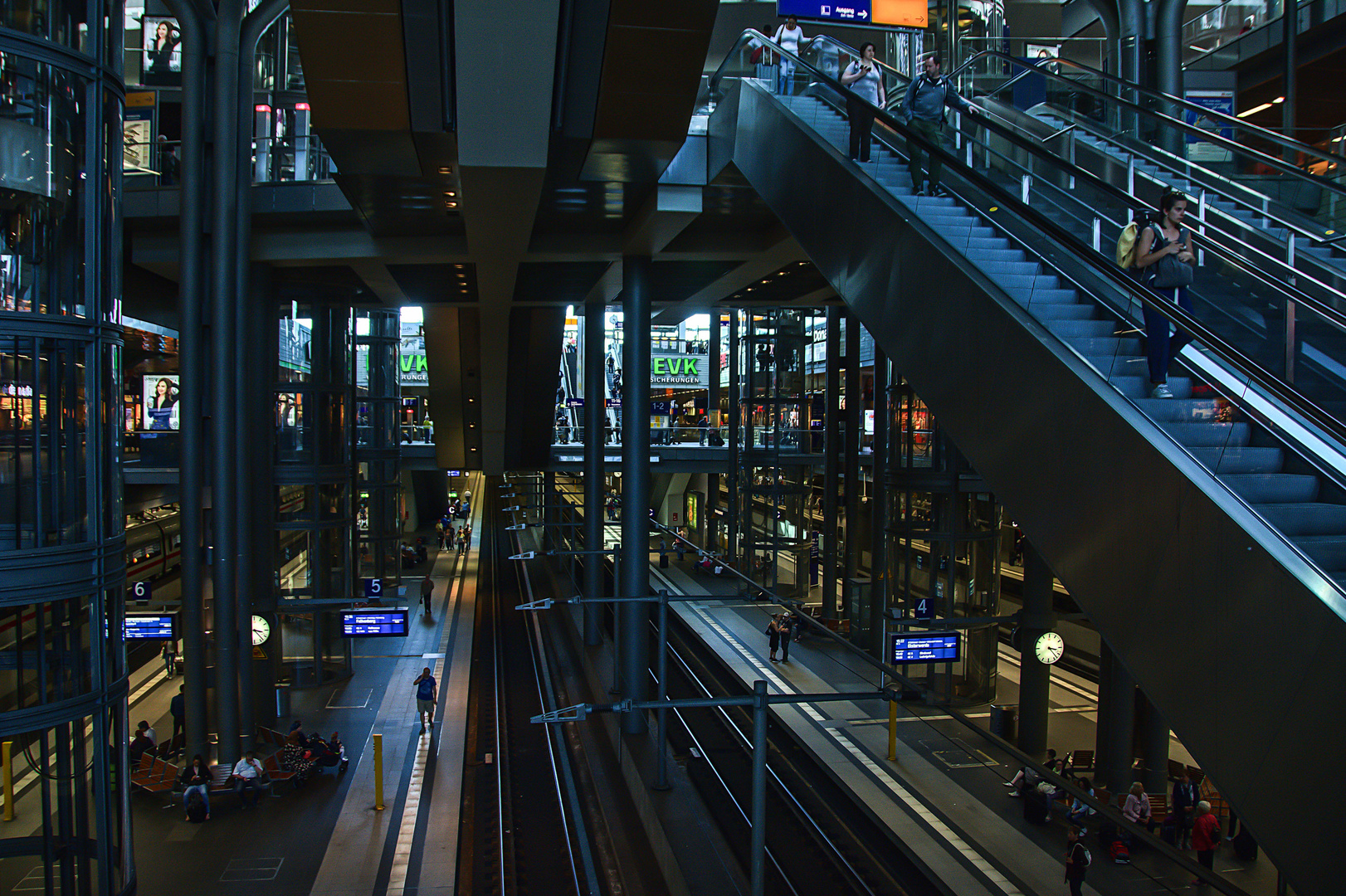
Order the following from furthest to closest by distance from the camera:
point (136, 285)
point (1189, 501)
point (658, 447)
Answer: point (658, 447), point (136, 285), point (1189, 501)

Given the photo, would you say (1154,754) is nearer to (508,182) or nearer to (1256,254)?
(1256,254)

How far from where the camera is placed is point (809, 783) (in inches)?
594

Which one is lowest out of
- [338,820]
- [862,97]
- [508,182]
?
[338,820]

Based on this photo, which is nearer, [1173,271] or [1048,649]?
[1173,271]

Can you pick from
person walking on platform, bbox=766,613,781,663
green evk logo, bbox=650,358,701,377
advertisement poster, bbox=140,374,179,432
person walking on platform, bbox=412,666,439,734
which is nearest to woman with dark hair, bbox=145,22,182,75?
advertisement poster, bbox=140,374,179,432

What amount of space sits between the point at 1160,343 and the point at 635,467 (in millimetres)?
12381

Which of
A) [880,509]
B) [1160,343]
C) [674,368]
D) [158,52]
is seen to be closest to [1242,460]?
[1160,343]

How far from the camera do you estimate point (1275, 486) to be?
445 centimetres

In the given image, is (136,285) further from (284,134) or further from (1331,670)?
(1331,670)

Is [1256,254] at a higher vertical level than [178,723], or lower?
higher

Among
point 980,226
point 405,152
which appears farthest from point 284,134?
point 980,226

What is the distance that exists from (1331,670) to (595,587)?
19.1 m

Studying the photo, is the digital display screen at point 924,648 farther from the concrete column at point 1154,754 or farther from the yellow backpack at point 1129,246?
the yellow backpack at point 1129,246

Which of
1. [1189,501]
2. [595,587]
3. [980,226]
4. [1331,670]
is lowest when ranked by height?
[595,587]
